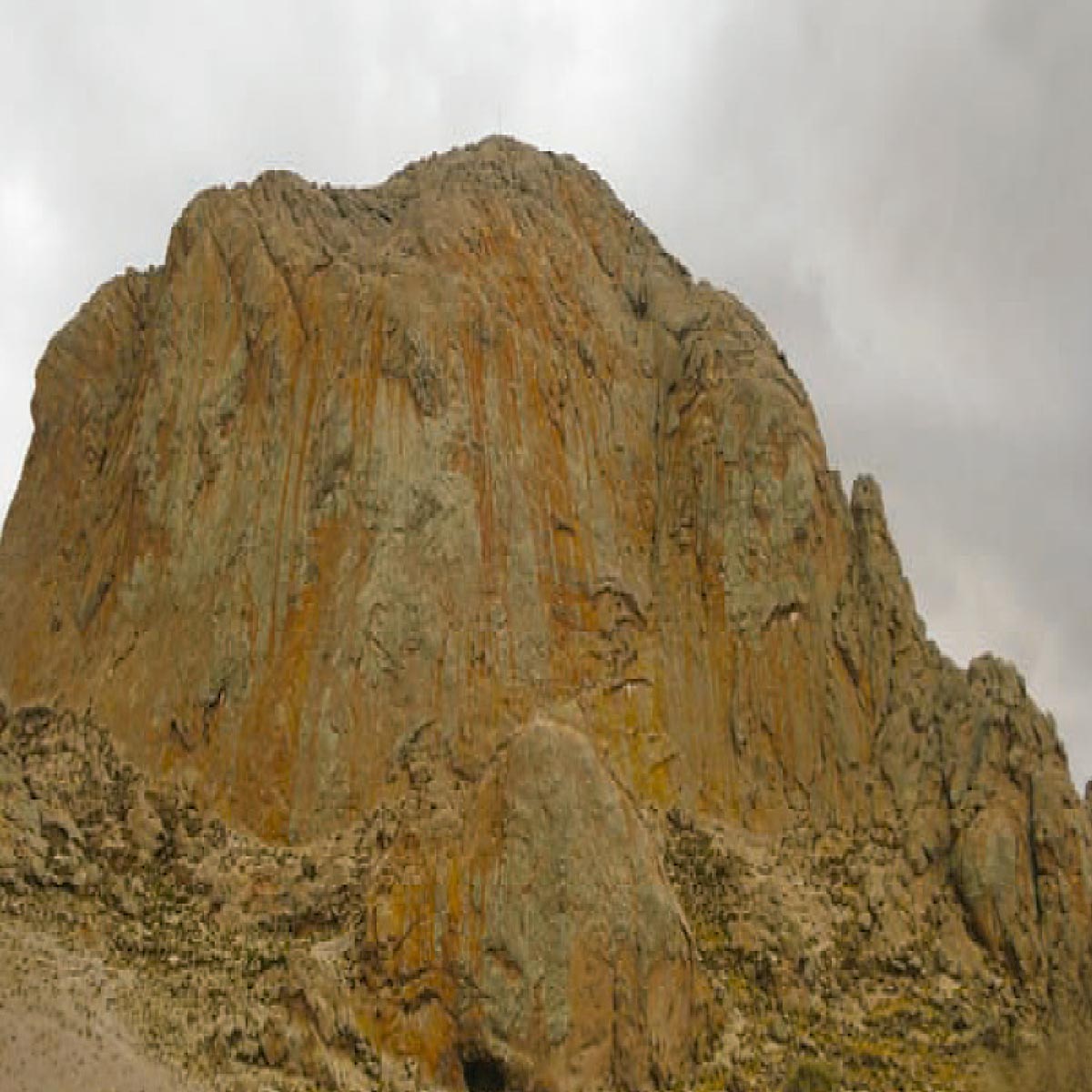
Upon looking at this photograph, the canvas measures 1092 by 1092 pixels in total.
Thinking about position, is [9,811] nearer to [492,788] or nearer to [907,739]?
[492,788]

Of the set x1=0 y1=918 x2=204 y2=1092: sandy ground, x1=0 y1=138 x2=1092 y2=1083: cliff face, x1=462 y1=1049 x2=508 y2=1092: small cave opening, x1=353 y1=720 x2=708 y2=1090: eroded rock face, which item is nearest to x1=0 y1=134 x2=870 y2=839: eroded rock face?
x1=0 y1=138 x2=1092 y2=1083: cliff face

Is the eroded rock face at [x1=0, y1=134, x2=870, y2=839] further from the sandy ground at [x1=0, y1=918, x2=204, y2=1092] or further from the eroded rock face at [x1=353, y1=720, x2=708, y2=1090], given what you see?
the sandy ground at [x1=0, y1=918, x2=204, y2=1092]

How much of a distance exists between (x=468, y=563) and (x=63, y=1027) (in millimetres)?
17975

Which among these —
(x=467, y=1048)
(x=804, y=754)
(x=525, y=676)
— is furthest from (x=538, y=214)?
(x=467, y=1048)

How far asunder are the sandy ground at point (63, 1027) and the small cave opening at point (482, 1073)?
6697 mm

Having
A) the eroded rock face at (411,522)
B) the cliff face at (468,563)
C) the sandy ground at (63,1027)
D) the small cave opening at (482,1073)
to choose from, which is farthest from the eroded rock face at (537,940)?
the sandy ground at (63,1027)

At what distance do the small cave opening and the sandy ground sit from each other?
6697 mm

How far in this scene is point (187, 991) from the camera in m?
32.1

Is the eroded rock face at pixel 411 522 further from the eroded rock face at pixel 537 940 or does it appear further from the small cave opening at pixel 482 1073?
the small cave opening at pixel 482 1073

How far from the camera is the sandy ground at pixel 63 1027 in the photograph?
85.6 ft

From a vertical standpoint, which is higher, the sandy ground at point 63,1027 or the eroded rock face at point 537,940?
the eroded rock face at point 537,940

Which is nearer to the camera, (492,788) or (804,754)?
(492,788)

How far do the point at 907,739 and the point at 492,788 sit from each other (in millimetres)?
13332

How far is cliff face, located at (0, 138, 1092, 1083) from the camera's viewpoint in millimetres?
39938
